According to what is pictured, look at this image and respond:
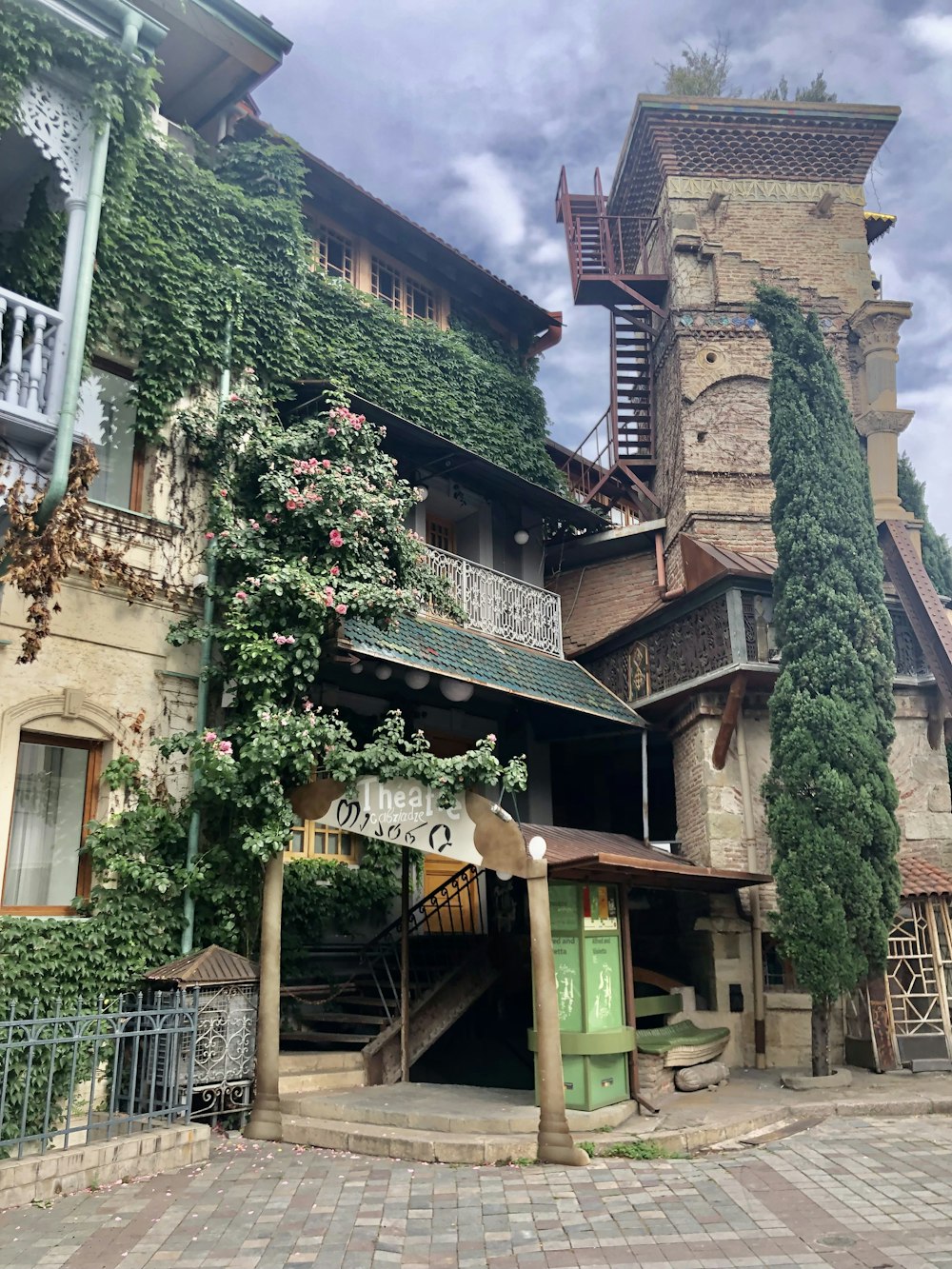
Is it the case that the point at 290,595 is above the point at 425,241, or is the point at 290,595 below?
below

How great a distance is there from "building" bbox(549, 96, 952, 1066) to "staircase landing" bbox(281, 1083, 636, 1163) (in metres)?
4.22

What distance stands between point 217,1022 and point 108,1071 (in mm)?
1055

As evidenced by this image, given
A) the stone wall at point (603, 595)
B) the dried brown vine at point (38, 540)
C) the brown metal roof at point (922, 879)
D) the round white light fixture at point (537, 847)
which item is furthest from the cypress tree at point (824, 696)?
the dried brown vine at point (38, 540)

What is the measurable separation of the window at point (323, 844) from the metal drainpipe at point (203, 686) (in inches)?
103

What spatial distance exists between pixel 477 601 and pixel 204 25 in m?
7.74

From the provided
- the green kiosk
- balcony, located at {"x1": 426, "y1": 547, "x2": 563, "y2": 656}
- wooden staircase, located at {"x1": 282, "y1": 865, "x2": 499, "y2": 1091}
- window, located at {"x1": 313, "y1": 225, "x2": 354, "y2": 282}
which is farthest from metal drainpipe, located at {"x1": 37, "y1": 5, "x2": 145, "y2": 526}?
window, located at {"x1": 313, "y1": 225, "x2": 354, "y2": 282}

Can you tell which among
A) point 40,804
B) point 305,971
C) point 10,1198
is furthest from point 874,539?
point 10,1198

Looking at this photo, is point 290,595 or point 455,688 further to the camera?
point 455,688

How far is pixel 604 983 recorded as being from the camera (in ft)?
29.6

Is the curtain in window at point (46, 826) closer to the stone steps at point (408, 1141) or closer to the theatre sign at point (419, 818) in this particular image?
the theatre sign at point (419, 818)

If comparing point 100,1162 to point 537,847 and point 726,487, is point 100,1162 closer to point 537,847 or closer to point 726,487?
point 537,847

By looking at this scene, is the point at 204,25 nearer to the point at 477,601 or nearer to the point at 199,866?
the point at 477,601

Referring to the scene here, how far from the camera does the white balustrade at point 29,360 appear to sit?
685 centimetres

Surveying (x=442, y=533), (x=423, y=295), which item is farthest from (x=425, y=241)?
(x=442, y=533)
